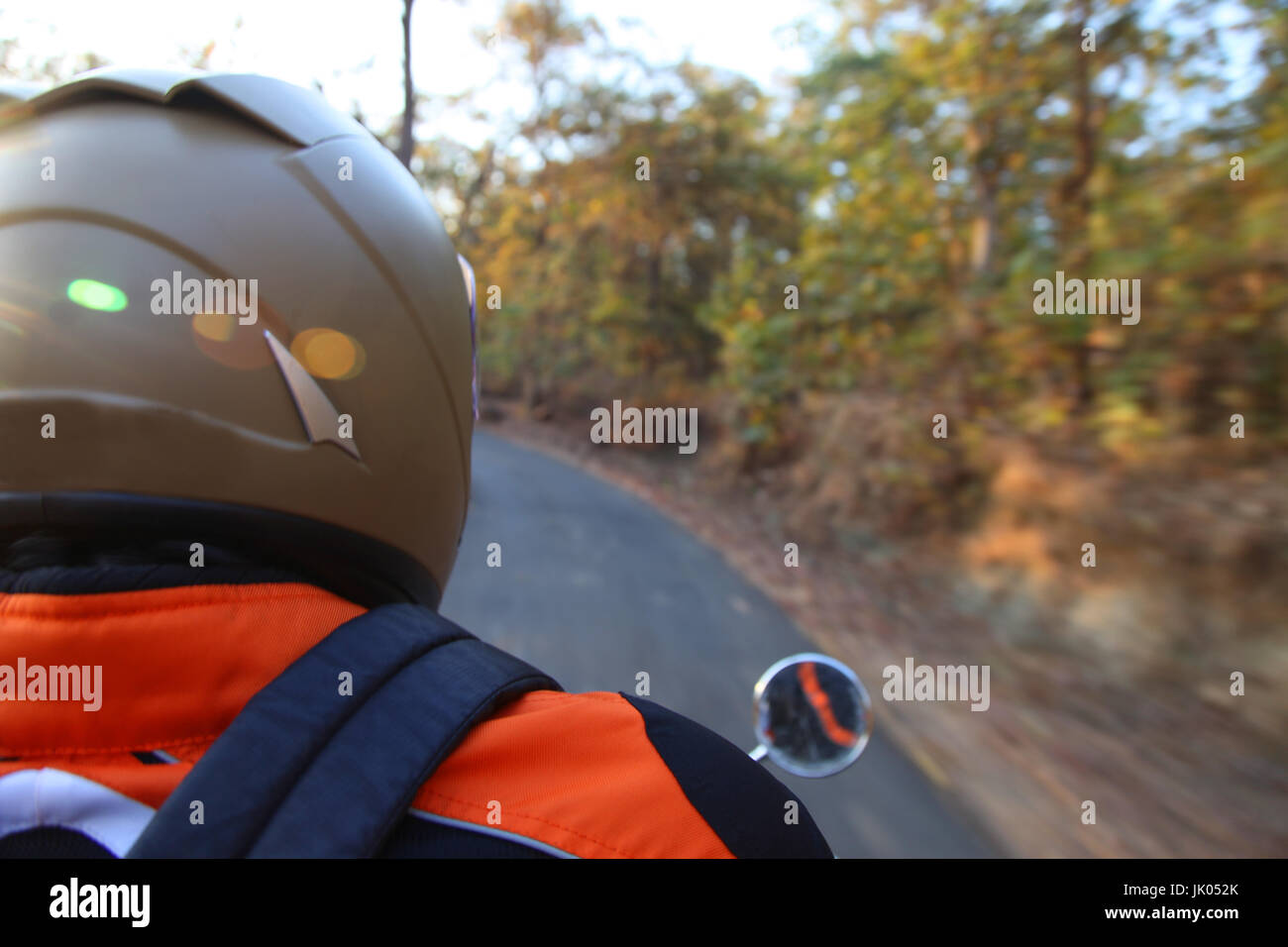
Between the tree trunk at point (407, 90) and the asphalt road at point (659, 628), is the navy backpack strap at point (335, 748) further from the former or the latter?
the tree trunk at point (407, 90)

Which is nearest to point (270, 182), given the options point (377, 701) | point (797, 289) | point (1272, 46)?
point (377, 701)

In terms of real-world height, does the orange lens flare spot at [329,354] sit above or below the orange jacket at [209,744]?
above

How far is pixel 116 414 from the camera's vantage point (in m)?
0.91

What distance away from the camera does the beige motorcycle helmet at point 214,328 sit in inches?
35.6

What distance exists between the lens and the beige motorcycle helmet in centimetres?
90

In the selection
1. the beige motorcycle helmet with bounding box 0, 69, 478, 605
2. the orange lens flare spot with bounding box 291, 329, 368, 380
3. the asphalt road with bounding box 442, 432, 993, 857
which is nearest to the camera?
the beige motorcycle helmet with bounding box 0, 69, 478, 605

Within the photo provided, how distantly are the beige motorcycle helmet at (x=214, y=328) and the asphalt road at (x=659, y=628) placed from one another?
67.8 inches

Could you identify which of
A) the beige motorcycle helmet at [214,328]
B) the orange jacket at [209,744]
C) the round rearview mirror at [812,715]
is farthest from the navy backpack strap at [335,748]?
the round rearview mirror at [812,715]

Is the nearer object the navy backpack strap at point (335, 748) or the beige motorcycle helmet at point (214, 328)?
the navy backpack strap at point (335, 748)

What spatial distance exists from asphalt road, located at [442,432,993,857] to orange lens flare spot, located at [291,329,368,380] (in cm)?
180

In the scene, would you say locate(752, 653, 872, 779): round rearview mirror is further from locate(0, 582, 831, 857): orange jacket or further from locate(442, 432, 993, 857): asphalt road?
locate(442, 432, 993, 857): asphalt road

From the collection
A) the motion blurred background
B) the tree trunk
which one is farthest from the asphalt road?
the tree trunk
